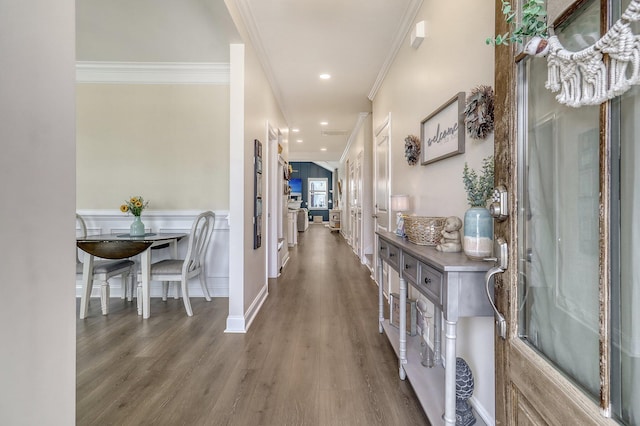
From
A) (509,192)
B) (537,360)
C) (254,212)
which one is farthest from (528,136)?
(254,212)

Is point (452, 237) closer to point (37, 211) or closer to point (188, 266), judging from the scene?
point (37, 211)

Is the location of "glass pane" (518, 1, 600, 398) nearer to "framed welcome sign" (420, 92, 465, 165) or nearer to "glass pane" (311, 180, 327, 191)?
"framed welcome sign" (420, 92, 465, 165)

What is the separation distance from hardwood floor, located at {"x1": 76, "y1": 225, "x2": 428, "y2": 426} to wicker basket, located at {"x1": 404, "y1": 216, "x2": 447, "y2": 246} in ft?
2.95

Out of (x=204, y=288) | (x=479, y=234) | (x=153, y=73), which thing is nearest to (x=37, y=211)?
(x=479, y=234)

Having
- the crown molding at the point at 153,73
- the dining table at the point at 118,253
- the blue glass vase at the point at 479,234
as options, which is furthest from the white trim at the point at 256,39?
the blue glass vase at the point at 479,234

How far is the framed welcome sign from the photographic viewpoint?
1.74m

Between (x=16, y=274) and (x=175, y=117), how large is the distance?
135 inches

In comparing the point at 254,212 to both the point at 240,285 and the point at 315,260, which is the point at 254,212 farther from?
the point at 315,260

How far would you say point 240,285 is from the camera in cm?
268

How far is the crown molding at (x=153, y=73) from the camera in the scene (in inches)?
140

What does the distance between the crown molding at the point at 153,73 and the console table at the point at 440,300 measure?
3008 millimetres

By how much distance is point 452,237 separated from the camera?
149 cm

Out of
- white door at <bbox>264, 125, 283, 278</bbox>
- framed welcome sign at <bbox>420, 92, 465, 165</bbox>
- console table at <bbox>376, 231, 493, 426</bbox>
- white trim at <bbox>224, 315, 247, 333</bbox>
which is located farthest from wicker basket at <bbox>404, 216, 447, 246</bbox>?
white door at <bbox>264, 125, 283, 278</bbox>

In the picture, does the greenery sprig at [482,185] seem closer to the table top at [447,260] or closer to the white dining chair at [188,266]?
the table top at [447,260]
